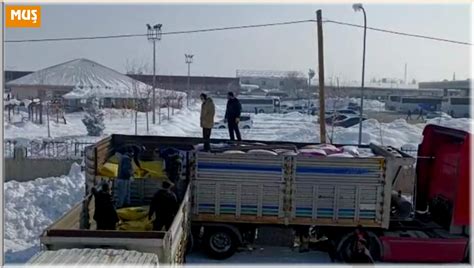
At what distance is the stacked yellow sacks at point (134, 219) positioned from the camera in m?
8.88

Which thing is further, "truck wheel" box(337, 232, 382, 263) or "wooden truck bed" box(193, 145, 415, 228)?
"truck wheel" box(337, 232, 382, 263)

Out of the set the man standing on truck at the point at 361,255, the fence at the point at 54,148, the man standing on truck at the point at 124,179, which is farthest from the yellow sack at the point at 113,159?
the fence at the point at 54,148

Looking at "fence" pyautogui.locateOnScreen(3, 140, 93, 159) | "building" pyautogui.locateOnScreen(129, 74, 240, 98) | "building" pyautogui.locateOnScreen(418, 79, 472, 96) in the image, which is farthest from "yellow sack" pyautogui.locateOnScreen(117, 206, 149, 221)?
"building" pyautogui.locateOnScreen(129, 74, 240, 98)

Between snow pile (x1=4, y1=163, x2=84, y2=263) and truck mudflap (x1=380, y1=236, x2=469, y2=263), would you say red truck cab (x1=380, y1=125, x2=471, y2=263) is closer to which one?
truck mudflap (x1=380, y1=236, x2=469, y2=263)

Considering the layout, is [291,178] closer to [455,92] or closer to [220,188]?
[220,188]

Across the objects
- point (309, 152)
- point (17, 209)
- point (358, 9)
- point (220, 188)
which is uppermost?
point (358, 9)

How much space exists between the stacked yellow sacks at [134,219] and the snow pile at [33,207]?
1.93 meters

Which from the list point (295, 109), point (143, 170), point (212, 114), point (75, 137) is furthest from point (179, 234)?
point (295, 109)

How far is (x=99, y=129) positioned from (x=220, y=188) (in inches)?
838

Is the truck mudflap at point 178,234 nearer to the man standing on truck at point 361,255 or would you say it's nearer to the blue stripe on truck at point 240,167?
the blue stripe on truck at point 240,167

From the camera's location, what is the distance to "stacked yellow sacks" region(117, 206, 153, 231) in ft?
29.1

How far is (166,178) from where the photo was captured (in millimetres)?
10023

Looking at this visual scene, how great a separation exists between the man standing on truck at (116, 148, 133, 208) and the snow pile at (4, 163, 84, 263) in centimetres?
188

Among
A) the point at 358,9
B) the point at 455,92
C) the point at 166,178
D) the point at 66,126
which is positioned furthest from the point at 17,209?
the point at 455,92
